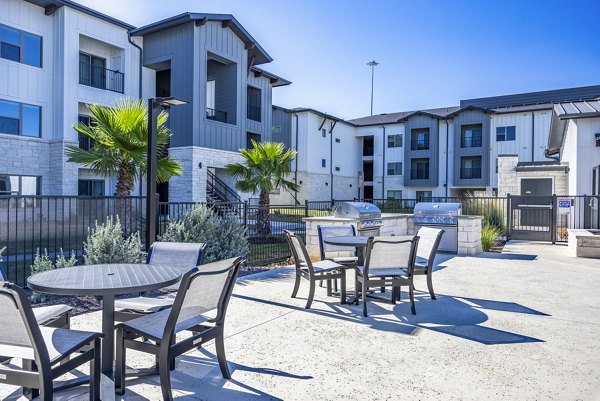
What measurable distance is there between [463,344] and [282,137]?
100ft

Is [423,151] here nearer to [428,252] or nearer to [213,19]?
[213,19]

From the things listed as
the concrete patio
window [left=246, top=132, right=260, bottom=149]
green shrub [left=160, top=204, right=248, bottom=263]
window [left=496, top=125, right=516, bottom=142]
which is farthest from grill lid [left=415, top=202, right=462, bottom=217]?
window [left=496, top=125, right=516, bottom=142]

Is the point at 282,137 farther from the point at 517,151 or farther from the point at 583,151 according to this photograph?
the point at 583,151

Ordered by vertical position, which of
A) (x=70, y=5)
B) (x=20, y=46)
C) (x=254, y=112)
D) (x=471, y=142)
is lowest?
(x=471, y=142)

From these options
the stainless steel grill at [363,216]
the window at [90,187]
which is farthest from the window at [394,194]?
the stainless steel grill at [363,216]

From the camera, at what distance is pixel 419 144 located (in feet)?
123

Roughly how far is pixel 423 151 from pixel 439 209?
2704cm

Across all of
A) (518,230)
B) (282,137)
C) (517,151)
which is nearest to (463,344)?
(518,230)

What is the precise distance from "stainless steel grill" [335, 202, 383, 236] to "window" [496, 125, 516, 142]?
28.3 m

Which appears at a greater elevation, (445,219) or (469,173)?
(469,173)

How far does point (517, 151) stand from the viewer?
33219 millimetres

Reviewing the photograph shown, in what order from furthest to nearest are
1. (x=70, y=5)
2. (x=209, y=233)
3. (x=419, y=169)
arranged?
(x=419, y=169) < (x=70, y=5) < (x=209, y=233)

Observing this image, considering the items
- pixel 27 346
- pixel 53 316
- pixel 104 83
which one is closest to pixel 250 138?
pixel 104 83

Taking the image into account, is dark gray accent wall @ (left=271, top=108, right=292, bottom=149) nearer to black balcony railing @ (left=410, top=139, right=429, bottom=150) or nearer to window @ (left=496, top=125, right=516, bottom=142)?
black balcony railing @ (left=410, top=139, right=429, bottom=150)
